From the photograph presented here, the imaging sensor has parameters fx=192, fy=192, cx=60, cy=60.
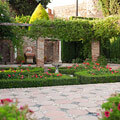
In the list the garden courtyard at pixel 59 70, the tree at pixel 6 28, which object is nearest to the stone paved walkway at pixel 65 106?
the garden courtyard at pixel 59 70

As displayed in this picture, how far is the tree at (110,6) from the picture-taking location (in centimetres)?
1764

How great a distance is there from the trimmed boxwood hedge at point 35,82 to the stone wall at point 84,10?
16.3 metres

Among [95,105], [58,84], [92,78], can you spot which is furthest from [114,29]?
[95,105]

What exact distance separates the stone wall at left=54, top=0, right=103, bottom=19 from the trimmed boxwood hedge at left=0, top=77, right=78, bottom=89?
16.3m

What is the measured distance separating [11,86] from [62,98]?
257 centimetres

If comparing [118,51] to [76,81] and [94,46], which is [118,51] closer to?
[94,46]

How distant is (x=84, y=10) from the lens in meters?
26.3

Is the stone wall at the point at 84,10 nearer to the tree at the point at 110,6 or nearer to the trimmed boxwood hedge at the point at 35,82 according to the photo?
the tree at the point at 110,6

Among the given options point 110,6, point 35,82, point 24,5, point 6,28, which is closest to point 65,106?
point 35,82

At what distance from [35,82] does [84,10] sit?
69.6ft

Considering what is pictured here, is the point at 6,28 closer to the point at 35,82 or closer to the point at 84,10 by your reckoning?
the point at 35,82

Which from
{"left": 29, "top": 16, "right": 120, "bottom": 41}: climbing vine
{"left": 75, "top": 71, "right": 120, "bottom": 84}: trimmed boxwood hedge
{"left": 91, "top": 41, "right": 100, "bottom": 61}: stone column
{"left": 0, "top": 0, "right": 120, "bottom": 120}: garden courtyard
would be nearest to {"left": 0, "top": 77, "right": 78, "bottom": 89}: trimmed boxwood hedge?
{"left": 0, "top": 0, "right": 120, "bottom": 120}: garden courtyard

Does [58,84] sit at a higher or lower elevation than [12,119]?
lower

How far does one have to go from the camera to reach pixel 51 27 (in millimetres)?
11430
